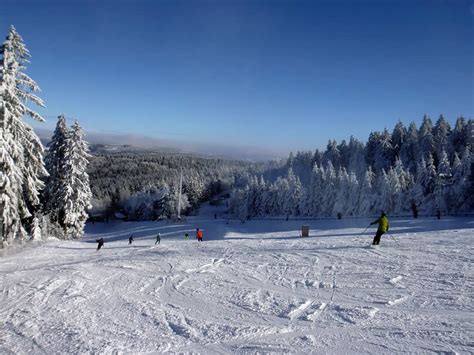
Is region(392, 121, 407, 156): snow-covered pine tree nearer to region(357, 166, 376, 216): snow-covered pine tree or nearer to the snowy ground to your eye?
region(357, 166, 376, 216): snow-covered pine tree

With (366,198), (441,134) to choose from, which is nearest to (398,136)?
(441,134)

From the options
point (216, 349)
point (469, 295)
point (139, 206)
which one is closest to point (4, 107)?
point (216, 349)

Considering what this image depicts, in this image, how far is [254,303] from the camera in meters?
8.91

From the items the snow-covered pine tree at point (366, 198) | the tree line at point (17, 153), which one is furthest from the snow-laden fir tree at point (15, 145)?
the snow-covered pine tree at point (366, 198)

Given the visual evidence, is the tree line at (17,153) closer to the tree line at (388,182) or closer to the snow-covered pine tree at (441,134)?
the tree line at (388,182)

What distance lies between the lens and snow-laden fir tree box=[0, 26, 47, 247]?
693 inches

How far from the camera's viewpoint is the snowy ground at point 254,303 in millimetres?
6801

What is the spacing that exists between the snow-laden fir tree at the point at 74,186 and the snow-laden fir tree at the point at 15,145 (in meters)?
7.86

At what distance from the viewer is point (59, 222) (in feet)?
98.0

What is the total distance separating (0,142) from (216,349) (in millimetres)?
16434

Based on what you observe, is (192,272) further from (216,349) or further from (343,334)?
(343,334)

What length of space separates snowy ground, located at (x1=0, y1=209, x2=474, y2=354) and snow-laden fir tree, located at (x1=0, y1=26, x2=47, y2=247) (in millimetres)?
4413

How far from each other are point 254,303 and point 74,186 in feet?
84.4

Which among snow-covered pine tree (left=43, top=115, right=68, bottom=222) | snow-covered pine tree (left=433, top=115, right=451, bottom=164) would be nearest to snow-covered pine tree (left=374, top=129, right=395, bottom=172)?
snow-covered pine tree (left=433, top=115, right=451, bottom=164)
